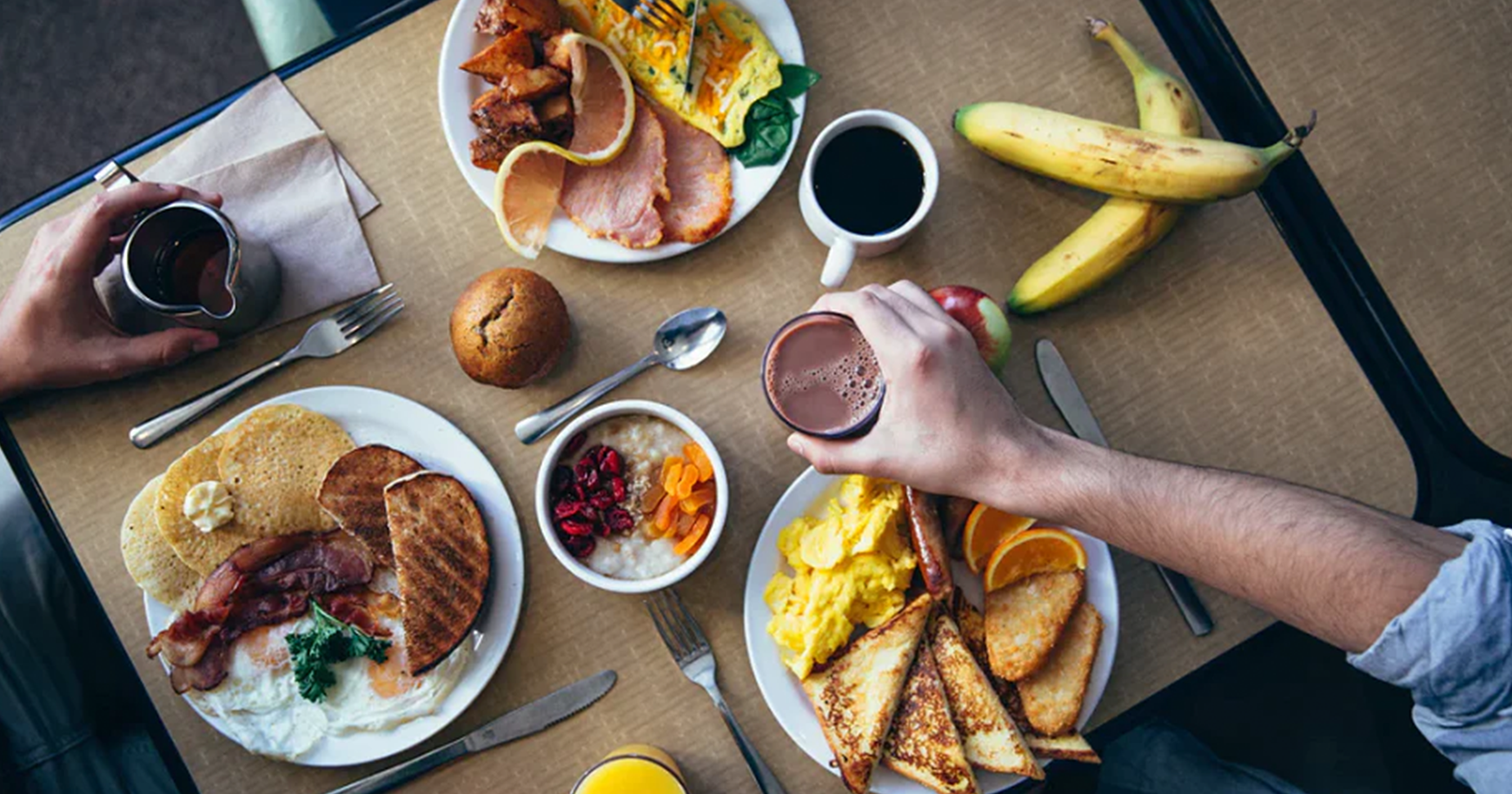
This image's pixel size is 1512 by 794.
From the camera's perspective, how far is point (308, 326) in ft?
5.82

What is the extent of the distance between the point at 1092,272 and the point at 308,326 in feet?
4.61

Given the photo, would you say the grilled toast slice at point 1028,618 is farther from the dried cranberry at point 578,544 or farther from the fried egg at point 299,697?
the fried egg at point 299,697

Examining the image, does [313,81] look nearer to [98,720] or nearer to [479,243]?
[479,243]

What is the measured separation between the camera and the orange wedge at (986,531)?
5.41ft

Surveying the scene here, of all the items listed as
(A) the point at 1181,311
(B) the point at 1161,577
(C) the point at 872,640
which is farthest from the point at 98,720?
(A) the point at 1181,311

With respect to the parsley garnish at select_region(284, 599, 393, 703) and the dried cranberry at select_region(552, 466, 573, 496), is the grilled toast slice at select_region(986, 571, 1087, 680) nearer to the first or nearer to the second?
the dried cranberry at select_region(552, 466, 573, 496)

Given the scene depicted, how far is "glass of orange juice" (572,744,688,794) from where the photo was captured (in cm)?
159

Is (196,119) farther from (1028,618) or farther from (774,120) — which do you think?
(1028,618)

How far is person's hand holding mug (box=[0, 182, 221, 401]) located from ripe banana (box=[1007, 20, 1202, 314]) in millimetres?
1445

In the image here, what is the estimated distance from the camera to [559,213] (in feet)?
5.67

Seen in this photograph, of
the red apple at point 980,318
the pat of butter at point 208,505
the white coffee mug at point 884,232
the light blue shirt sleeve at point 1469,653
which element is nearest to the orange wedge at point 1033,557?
the red apple at point 980,318

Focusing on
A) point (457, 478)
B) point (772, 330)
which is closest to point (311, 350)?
point (457, 478)

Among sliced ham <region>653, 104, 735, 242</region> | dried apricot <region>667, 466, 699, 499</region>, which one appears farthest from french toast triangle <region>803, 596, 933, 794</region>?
sliced ham <region>653, 104, 735, 242</region>

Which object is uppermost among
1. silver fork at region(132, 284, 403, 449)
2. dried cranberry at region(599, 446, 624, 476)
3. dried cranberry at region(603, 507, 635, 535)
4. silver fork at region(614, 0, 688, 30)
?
silver fork at region(614, 0, 688, 30)
